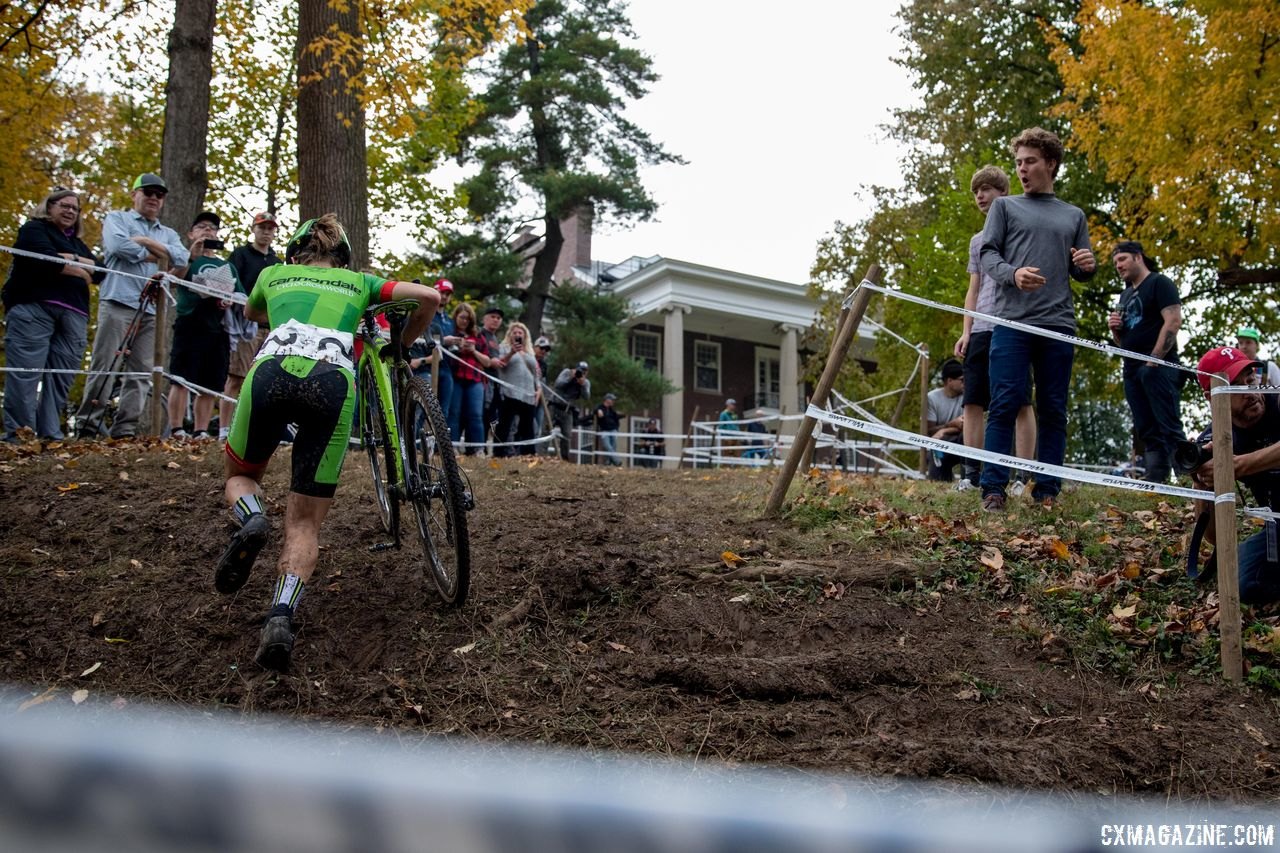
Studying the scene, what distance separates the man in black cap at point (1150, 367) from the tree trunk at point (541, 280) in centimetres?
2319

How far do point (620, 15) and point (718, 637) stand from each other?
29.1 meters

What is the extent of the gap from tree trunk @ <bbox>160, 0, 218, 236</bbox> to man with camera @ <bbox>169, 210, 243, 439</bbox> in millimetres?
3609

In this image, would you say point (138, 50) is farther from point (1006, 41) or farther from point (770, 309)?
point (770, 309)

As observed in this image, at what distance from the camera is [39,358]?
372 inches

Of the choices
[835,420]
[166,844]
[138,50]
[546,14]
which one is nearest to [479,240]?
[546,14]

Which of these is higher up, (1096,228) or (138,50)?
(138,50)

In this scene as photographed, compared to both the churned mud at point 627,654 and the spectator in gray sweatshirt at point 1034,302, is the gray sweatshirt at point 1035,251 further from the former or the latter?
the churned mud at point 627,654

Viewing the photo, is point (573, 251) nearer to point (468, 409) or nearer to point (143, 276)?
point (468, 409)

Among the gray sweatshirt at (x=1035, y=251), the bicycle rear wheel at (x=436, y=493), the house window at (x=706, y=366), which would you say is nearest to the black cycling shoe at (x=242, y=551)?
the bicycle rear wheel at (x=436, y=493)

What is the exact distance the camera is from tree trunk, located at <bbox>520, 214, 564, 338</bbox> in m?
31.8

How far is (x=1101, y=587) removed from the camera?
5887 millimetres

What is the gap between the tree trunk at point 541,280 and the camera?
31.8 m

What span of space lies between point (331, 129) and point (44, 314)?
12.0ft

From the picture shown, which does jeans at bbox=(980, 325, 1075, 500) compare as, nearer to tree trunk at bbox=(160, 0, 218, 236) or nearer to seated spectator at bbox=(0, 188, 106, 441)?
seated spectator at bbox=(0, 188, 106, 441)
